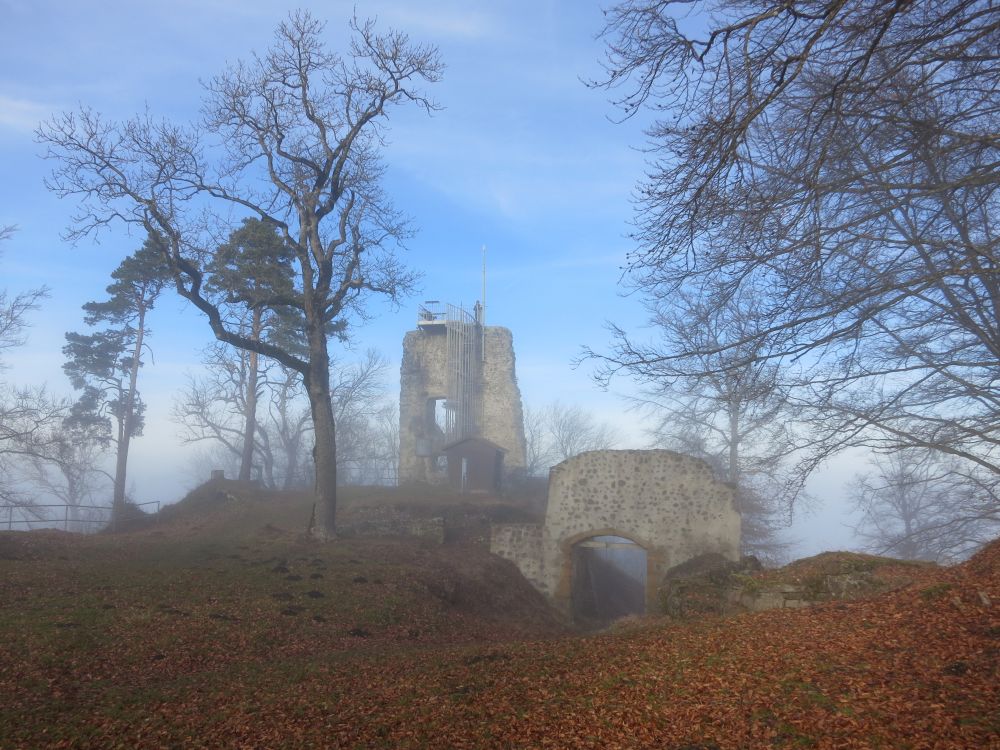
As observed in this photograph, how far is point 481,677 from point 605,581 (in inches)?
720

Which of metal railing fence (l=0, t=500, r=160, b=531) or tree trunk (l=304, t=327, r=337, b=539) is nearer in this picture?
tree trunk (l=304, t=327, r=337, b=539)

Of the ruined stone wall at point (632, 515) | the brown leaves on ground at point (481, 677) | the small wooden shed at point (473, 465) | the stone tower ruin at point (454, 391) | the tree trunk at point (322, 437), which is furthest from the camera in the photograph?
the stone tower ruin at point (454, 391)

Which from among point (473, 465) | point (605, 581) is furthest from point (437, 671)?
point (473, 465)

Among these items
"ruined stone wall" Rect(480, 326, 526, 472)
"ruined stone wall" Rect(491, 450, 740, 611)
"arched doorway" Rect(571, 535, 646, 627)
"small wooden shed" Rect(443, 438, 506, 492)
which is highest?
"ruined stone wall" Rect(480, 326, 526, 472)

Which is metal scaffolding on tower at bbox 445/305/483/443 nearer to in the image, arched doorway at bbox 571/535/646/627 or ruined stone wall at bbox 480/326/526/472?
ruined stone wall at bbox 480/326/526/472

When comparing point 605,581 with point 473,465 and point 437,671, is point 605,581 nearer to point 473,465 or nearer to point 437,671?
point 473,465

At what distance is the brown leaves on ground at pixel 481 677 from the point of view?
511 cm

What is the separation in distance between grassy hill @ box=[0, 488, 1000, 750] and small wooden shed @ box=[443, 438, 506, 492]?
16.8 metres

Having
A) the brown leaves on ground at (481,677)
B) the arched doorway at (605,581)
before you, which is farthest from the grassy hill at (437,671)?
the arched doorway at (605,581)

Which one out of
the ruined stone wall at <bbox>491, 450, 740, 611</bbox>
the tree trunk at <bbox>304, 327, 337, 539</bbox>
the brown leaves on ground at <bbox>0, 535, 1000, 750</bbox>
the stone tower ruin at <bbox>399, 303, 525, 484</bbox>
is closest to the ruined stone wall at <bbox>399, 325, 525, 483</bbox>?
the stone tower ruin at <bbox>399, 303, 525, 484</bbox>

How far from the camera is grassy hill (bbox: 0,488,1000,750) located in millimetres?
5156

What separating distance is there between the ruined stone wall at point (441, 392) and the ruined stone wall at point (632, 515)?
50.2ft

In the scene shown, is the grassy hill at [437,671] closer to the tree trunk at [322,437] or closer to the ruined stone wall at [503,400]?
the tree trunk at [322,437]

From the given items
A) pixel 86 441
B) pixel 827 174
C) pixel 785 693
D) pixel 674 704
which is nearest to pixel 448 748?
pixel 674 704
